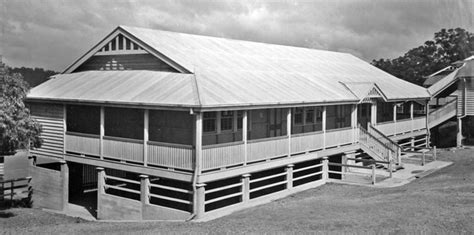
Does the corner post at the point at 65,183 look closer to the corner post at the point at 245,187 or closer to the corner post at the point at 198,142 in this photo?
the corner post at the point at 198,142

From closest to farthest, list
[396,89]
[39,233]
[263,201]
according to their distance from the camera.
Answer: [39,233]
[263,201]
[396,89]

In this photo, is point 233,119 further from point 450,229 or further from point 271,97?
point 450,229

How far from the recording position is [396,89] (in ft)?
114

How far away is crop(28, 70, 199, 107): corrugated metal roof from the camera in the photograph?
62.3 feet

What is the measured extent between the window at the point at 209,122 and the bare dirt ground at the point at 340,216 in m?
4.21

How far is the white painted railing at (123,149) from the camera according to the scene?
65.4ft

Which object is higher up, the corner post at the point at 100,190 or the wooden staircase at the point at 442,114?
the wooden staircase at the point at 442,114

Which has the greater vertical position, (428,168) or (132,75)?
(132,75)

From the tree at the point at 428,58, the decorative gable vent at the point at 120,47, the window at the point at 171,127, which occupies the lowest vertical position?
the window at the point at 171,127

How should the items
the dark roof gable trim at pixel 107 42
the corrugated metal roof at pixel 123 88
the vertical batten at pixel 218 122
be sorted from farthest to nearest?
1. the vertical batten at pixel 218 122
2. the dark roof gable trim at pixel 107 42
3. the corrugated metal roof at pixel 123 88

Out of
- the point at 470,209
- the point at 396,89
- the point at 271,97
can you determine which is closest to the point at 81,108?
the point at 271,97

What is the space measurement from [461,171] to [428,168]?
2.90m

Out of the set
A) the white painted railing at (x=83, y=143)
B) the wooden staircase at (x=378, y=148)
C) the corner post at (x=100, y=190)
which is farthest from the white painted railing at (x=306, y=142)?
the white painted railing at (x=83, y=143)

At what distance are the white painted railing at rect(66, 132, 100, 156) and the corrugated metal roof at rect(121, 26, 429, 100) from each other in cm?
486
